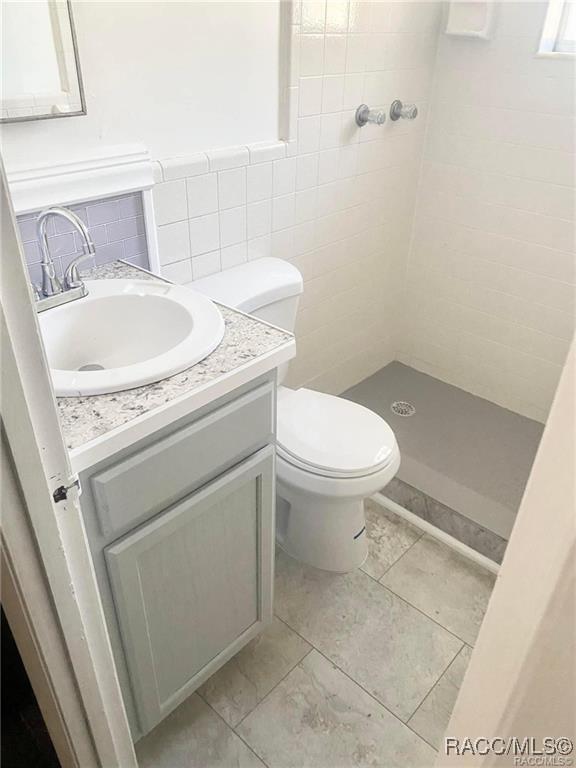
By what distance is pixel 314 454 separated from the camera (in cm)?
148

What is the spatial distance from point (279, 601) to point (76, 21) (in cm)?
148

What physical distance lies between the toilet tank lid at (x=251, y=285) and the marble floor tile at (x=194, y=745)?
100 cm

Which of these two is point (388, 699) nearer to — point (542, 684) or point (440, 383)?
point (542, 684)

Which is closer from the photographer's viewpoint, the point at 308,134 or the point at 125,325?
the point at 125,325

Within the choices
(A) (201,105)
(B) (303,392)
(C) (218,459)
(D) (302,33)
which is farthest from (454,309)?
(C) (218,459)

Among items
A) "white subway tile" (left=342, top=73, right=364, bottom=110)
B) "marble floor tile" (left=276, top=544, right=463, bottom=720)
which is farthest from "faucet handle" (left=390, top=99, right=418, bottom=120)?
"marble floor tile" (left=276, top=544, right=463, bottom=720)

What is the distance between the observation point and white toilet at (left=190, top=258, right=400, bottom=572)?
1475 mm

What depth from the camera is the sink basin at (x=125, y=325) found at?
1108 mm

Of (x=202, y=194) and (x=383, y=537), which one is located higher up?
(x=202, y=194)

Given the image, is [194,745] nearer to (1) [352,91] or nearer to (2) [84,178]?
(2) [84,178]

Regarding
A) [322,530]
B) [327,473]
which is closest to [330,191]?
[327,473]

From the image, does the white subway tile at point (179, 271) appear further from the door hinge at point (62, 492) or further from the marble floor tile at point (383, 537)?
the marble floor tile at point (383, 537)

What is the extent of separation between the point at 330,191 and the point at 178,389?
1181mm

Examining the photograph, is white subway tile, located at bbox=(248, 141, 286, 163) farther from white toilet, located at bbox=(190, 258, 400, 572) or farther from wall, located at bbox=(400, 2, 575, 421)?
wall, located at bbox=(400, 2, 575, 421)
